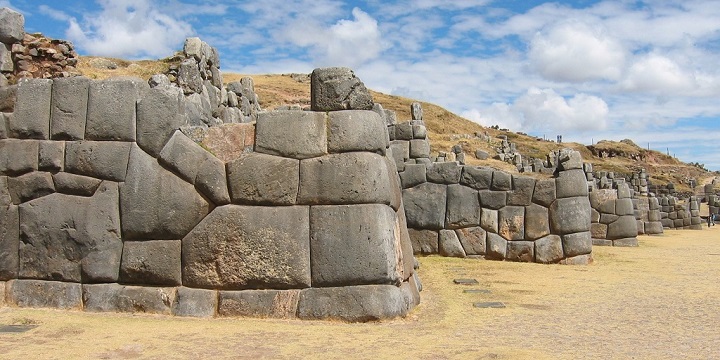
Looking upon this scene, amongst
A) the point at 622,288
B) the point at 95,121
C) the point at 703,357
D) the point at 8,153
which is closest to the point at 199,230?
the point at 95,121

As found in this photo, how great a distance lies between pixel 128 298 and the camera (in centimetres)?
723

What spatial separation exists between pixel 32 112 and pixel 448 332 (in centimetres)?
560

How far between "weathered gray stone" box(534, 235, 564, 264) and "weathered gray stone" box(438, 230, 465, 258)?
155 cm

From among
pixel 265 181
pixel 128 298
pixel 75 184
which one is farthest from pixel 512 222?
pixel 75 184

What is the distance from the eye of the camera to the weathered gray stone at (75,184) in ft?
24.6

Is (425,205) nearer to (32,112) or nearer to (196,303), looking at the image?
(196,303)

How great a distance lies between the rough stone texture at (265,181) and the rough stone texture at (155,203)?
1.45 ft

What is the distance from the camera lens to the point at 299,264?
7.04 metres

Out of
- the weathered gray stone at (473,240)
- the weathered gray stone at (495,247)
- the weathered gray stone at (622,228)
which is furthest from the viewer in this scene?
the weathered gray stone at (622,228)

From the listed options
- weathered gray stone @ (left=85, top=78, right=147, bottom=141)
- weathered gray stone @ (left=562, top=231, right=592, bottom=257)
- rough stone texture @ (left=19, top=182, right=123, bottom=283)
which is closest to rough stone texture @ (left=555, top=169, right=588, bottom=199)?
weathered gray stone @ (left=562, top=231, right=592, bottom=257)

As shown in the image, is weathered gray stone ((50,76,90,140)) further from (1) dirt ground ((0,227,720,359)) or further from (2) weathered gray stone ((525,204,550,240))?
(2) weathered gray stone ((525,204,550,240))

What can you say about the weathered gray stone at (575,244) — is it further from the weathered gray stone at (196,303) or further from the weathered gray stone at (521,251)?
the weathered gray stone at (196,303)

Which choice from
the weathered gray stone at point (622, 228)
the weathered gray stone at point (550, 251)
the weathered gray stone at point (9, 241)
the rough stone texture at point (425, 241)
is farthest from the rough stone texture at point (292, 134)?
the weathered gray stone at point (622, 228)

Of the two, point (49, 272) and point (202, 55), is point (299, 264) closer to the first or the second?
point (49, 272)
